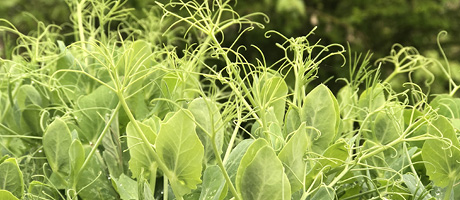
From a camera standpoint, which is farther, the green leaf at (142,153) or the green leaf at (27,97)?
the green leaf at (27,97)

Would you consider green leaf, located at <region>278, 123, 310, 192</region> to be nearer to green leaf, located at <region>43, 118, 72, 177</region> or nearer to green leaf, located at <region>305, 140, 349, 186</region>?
green leaf, located at <region>305, 140, 349, 186</region>

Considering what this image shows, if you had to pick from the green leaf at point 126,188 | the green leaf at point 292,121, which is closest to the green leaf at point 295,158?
the green leaf at point 292,121

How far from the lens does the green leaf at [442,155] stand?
2.57 ft

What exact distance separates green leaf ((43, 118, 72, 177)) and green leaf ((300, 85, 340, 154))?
33 centimetres

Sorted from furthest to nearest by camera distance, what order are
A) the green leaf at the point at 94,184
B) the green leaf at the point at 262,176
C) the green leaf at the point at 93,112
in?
the green leaf at the point at 93,112 < the green leaf at the point at 94,184 < the green leaf at the point at 262,176

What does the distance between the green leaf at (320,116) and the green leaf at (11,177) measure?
38 centimetres

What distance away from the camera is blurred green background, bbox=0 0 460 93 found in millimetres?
4496

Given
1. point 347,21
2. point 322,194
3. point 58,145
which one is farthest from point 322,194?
point 347,21

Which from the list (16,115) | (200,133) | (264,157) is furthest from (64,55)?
(264,157)

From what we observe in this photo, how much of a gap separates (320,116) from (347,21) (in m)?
3.89

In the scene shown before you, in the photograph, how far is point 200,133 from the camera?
0.86 m

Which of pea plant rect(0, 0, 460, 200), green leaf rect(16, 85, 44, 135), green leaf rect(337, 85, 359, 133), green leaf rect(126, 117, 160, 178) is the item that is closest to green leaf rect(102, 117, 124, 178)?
pea plant rect(0, 0, 460, 200)

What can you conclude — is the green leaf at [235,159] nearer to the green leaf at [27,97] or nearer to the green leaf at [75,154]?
the green leaf at [75,154]

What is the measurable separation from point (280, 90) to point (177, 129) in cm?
27
